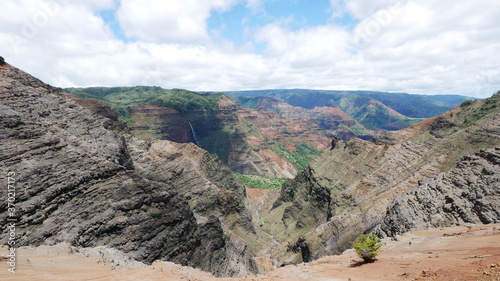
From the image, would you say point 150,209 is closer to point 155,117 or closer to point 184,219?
point 184,219

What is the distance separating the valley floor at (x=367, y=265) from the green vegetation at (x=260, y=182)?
367 feet

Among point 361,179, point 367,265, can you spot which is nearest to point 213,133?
point 361,179

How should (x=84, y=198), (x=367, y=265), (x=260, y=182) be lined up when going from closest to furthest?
(x=367, y=265), (x=84, y=198), (x=260, y=182)

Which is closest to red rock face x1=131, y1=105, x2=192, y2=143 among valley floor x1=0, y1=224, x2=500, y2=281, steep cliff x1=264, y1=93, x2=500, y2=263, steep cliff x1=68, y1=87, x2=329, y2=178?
steep cliff x1=68, y1=87, x2=329, y2=178

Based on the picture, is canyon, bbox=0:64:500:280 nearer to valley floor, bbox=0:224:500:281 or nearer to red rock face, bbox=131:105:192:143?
valley floor, bbox=0:224:500:281

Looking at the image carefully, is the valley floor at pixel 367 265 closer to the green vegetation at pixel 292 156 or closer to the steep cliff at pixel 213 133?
the steep cliff at pixel 213 133

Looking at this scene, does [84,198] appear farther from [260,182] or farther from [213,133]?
[213,133]

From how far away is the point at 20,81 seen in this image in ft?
129

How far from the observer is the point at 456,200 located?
25.1 metres

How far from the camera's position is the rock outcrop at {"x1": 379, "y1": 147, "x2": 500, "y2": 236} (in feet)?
75.3

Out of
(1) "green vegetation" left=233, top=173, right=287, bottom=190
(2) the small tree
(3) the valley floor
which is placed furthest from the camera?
(1) "green vegetation" left=233, top=173, right=287, bottom=190

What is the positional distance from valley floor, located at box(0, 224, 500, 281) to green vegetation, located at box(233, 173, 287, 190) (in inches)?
4403

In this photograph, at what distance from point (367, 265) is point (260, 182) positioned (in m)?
123

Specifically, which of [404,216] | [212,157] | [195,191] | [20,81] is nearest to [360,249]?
[404,216]
